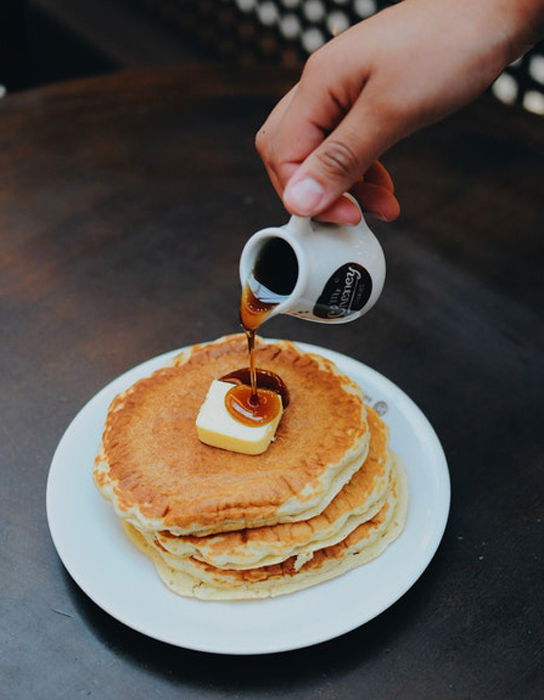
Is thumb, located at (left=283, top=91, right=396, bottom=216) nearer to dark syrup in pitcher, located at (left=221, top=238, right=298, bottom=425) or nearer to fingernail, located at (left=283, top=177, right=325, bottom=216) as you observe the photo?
fingernail, located at (left=283, top=177, right=325, bottom=216)

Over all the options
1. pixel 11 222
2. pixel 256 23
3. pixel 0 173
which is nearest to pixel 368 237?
pixel 11 222

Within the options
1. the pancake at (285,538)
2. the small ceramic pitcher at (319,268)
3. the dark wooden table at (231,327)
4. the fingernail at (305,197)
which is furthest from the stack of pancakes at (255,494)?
the fingernail at (305,197)

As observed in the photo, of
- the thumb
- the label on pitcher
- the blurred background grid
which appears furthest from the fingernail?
the blurred background grid

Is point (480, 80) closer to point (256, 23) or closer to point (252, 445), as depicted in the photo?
point (252, 445)

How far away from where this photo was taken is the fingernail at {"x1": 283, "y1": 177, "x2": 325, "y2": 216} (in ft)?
4.68

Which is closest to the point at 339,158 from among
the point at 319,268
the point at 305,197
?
the point at 305,197

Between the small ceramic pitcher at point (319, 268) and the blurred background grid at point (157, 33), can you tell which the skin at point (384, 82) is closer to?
the small ceramic pitcher at point (319, 268)

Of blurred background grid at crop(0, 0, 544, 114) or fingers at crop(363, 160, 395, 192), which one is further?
blurred background grid at crop(0, 0, 544, 114)

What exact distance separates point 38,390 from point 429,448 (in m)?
0.97

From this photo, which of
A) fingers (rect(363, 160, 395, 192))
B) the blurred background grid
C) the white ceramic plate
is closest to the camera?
the white ceramic plate

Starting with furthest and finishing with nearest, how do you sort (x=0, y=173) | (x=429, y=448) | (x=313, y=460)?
1. (x=0, y=173)
2. (x=429, y=448)
3. (x=313, y=460)

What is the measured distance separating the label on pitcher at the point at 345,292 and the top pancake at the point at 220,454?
23 centimetres

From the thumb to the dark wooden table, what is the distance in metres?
0.68

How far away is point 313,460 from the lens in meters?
1.50
